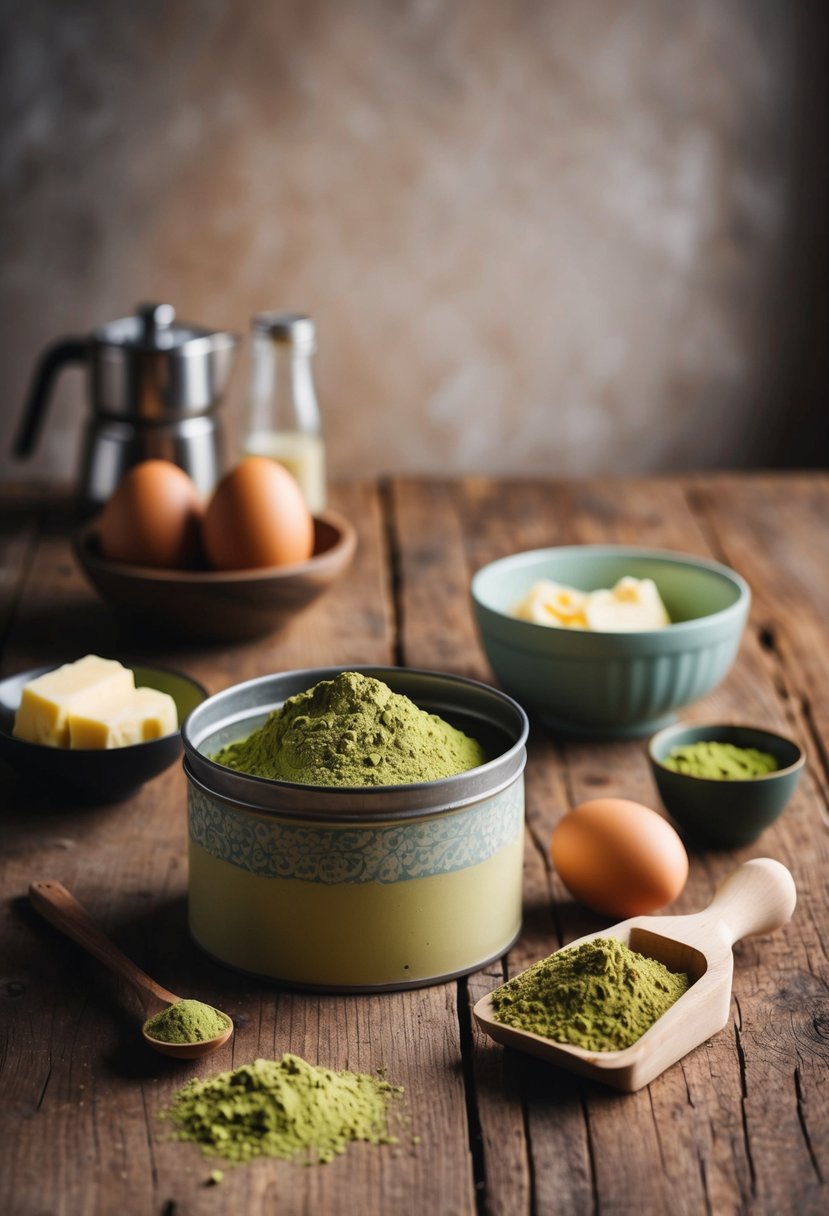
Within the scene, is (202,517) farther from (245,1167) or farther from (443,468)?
(443,468)

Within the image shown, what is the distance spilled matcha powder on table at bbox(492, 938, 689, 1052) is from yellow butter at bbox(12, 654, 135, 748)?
0.50m

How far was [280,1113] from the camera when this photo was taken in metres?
0.82

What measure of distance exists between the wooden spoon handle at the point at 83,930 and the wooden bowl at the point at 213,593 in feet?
1.67

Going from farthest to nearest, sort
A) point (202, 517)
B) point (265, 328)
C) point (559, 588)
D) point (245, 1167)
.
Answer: point (265, 328)
point (202, 517)
point (559, 588)
point (245, 1167)

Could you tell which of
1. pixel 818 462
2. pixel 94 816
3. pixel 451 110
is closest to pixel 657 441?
pixel 818 462

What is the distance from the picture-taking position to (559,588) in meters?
1.50

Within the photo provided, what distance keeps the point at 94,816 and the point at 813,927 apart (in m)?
0.63

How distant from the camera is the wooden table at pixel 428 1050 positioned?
0.78 metres

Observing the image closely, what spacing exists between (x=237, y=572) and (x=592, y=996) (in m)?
0.84

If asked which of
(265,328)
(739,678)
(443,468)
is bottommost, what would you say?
(443,468)

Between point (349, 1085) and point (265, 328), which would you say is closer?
point (349, 1085)

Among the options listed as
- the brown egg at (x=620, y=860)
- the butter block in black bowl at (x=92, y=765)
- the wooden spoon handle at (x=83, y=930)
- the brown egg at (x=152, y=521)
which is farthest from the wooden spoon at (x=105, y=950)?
the brown egg at (x=152, y=521)

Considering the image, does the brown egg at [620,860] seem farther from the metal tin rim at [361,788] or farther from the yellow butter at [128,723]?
the yellow butter at [128,723]

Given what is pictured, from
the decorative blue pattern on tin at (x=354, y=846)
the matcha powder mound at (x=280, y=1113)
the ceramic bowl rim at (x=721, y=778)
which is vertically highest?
the decorative blue pattern on tin at (x=354, y=846)
